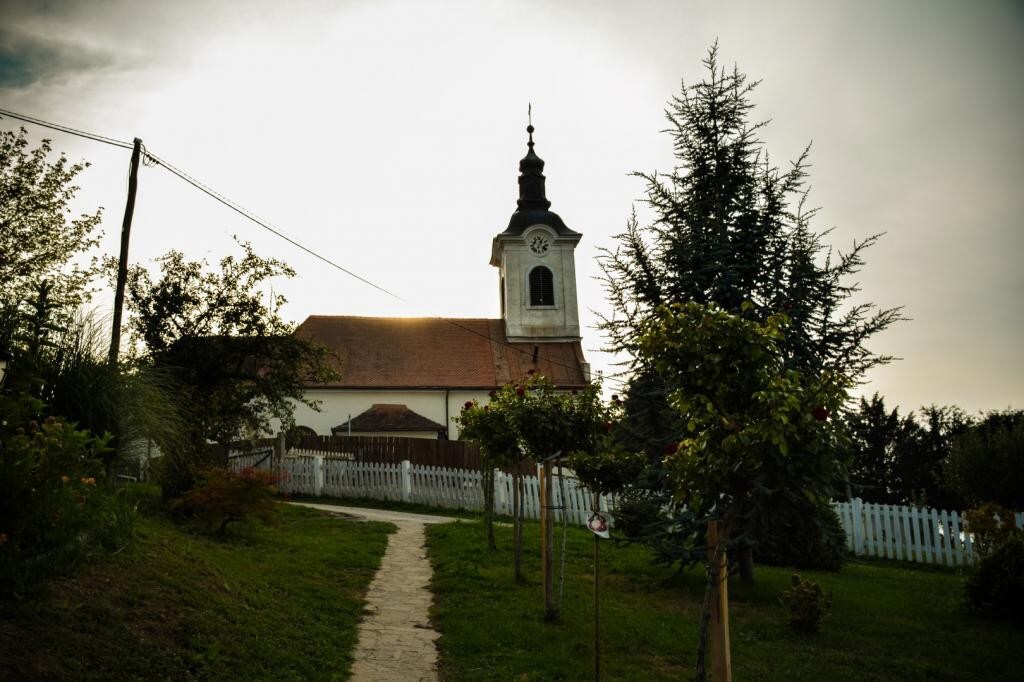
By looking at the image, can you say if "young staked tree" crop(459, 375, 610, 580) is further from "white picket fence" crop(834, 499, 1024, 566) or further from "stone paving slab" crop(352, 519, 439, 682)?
"white picket fence" crop(834, 499, 1024, 566)

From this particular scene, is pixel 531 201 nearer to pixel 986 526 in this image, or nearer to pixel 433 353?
pixel 433 353

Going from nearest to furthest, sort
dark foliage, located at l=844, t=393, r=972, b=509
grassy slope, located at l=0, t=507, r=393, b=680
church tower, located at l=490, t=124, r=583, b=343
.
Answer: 1. grassy slope, located at l=0, t=507, r=393, b=680
2. dark foliage, located at l=844, t=393, r=972, b=509
3. church tower, located at l=490, t=124, r=583, b=343

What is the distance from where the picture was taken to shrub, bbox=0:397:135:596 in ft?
16.8

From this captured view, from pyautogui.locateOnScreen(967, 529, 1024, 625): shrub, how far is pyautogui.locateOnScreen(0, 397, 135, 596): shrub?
9440 millimetres

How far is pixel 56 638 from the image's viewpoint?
4.59 meters

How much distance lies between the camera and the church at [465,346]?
34156 millimetres

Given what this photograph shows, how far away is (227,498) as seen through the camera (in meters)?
10.5

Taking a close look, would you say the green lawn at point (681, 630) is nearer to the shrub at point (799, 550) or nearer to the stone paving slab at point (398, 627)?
the stone paving slab at point (398, 627)

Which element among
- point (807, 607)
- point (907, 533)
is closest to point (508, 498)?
point (907, 533)

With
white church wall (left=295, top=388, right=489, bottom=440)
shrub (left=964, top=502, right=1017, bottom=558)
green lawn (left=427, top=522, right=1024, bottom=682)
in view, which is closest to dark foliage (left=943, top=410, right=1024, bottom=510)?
shrub (left=964, top=502, right=1017, bottom=558)

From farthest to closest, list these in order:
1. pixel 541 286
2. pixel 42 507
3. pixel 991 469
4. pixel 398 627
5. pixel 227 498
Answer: pixel 541 286 → pixel 991 469 → pixel 227 498 → pixel 398 627 → pixel 42 507

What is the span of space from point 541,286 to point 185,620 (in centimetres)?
3391

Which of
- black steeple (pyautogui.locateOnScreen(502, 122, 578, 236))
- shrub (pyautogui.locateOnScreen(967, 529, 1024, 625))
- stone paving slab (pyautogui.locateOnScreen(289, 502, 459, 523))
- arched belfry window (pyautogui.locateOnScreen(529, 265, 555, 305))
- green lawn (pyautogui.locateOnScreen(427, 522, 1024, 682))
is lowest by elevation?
green lawn (pyautogui.locateOnScreen(427, 522, 1024, 682))

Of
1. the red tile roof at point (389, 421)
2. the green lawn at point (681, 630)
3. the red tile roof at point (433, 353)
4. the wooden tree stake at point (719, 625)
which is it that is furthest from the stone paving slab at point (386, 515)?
the red tile roof at point (433, 353)
